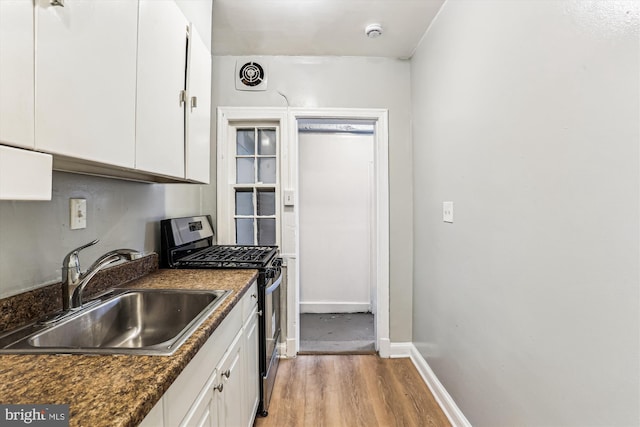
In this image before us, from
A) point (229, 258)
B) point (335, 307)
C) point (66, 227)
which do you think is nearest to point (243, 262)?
point (229, 258)

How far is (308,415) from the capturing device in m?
1.81

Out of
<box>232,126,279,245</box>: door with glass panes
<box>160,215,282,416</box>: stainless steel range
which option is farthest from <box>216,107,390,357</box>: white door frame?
<box>160,215,282,416</box>: stainless steel range

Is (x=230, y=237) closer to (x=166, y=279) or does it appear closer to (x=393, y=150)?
(x=166, y=279)

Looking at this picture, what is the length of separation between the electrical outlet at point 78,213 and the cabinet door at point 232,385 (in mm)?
801

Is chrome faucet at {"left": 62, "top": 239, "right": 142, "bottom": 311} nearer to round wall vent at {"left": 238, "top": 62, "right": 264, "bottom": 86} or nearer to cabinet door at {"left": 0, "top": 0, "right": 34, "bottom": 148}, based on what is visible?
cabinet door at {"left": 0, "top": 0, "right": 34, "bottom": 148}

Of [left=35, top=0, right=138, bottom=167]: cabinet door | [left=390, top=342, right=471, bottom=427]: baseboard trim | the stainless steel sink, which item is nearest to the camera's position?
[left=35, top=0, right=138, bottom=167]: cabinet door

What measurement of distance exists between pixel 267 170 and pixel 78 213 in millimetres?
1565

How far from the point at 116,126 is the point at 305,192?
266 centimetres

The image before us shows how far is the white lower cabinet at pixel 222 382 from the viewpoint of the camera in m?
0.77

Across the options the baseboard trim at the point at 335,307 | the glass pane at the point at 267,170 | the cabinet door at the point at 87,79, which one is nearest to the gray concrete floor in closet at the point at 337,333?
the baseboard trim at the point at 335,307

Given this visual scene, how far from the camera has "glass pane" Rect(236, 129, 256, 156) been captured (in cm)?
263

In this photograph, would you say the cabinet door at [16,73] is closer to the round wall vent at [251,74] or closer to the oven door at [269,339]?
the oven door at [269,339]

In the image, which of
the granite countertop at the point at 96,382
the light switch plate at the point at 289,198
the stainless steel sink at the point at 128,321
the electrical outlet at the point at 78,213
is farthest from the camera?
the light switch plate at the point at 289,198

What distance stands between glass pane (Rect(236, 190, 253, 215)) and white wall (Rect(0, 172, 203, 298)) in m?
0.78
